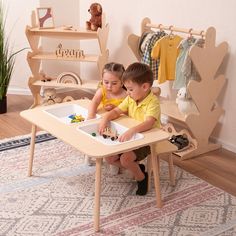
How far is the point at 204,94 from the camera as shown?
9.57 feet

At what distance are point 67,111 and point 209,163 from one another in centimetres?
108

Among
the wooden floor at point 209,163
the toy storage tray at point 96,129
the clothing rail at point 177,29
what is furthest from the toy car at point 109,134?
the clothing rail at point 177,29

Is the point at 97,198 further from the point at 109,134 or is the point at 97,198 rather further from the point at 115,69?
the point at 115,69

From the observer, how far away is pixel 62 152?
9.91 ft

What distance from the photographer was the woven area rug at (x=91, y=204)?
6.98 ft

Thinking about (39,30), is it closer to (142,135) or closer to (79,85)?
(79,85)

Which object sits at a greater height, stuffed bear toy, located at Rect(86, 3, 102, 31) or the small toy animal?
stuffed bear toy, located at Rect(86, 3, 102, 31)

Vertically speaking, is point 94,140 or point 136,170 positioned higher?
point 94,140

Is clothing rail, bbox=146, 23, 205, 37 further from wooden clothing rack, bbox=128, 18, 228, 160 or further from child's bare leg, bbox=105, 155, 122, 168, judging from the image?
child's bare leg, bbox=105, 155, 122, 168

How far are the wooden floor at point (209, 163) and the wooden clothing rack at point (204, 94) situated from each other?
0.08 metres

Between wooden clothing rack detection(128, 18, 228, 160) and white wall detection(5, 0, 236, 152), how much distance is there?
0.09 meters

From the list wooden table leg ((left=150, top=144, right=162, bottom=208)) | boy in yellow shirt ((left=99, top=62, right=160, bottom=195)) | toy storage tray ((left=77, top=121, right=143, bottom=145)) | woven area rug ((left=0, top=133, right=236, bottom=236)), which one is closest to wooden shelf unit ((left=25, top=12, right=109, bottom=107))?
woven area rug ((left=0, top=133, right=236, bottom=236))

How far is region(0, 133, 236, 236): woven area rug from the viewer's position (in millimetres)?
2129

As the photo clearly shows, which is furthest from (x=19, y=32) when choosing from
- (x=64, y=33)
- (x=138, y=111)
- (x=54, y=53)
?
(x=138, y=111)
